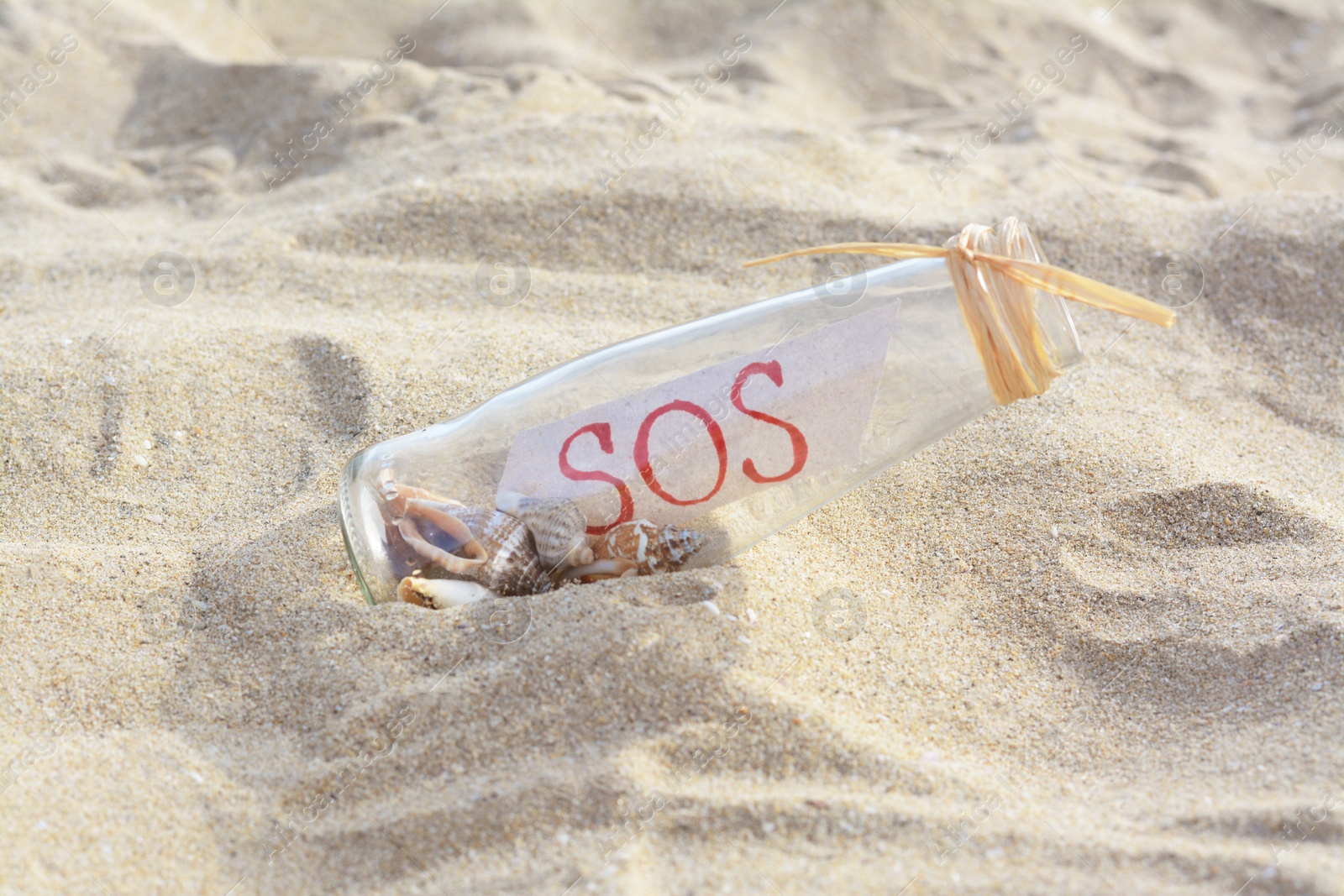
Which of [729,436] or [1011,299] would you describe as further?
[729,436]

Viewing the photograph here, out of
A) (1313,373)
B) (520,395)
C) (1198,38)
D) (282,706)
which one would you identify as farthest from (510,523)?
(1198,38)

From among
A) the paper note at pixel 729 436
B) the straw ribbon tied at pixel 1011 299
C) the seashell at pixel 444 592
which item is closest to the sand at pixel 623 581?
the seashell at pixel 444 592

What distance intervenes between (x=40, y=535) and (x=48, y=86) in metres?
2.63

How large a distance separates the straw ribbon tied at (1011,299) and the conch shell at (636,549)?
619 mm

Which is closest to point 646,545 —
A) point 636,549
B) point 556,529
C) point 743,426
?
point 636,549

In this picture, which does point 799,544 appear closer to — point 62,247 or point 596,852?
point 596,852

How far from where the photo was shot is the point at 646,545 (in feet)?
5.83

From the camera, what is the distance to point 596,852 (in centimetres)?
143

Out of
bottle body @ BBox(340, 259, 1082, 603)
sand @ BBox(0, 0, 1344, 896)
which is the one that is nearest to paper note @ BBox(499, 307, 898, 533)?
bottle body @ BBox(340, 259, 1082, 603)

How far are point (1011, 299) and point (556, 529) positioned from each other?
2.89 feet

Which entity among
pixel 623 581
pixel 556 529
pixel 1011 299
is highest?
pixel 1011 299

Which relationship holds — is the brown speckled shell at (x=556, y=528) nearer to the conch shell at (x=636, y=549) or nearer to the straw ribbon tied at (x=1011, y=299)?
the conch shell at (x=636, y=549)

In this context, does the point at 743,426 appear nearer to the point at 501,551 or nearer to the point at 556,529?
the point at 556,529

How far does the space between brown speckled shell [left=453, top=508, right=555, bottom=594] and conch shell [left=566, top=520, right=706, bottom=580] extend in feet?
0.30
